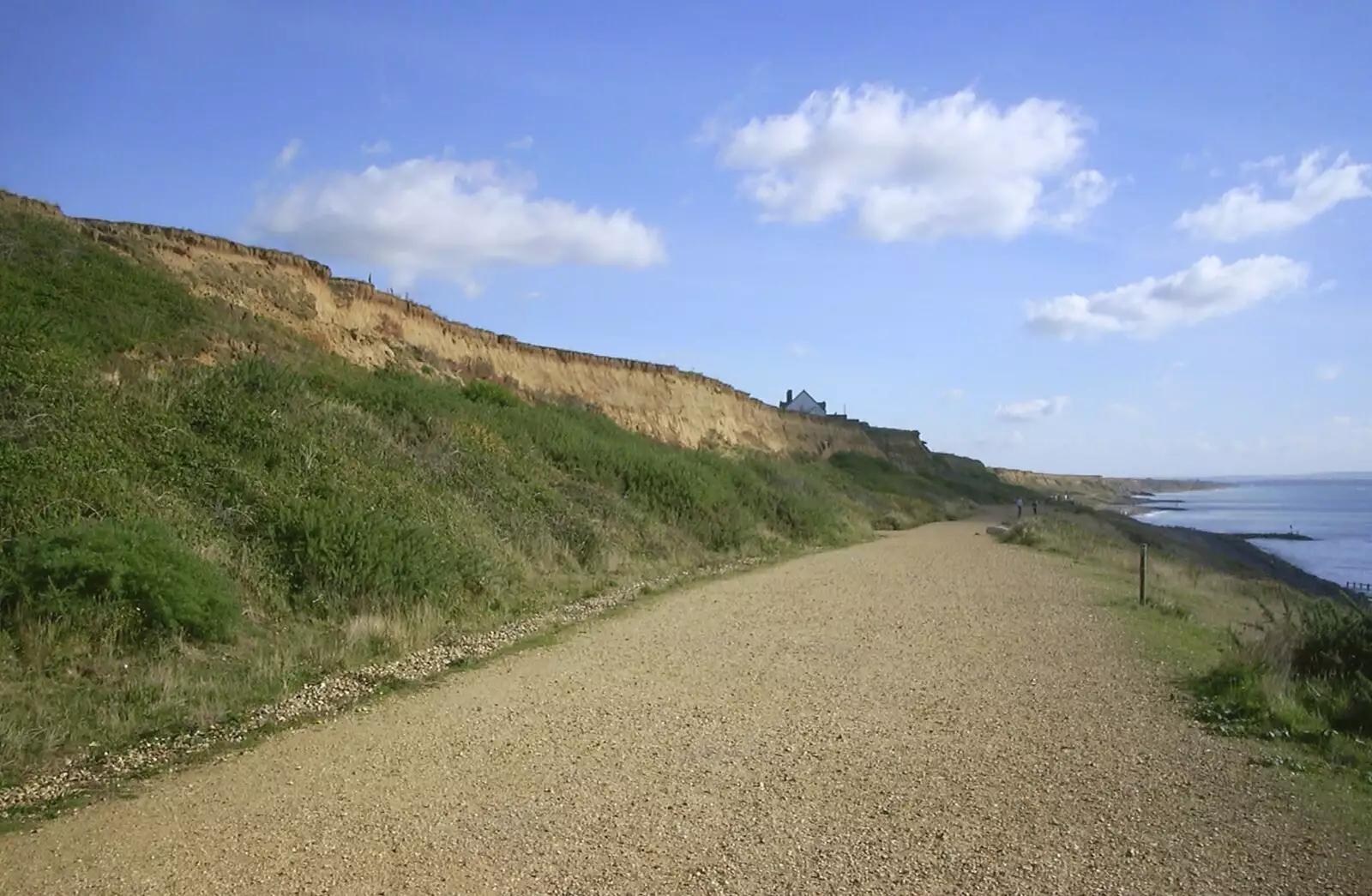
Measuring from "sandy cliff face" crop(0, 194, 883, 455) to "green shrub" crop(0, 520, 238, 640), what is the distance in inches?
554

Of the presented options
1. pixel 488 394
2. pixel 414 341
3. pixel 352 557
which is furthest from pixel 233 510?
pixel 414 341

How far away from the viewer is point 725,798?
21.5 ft

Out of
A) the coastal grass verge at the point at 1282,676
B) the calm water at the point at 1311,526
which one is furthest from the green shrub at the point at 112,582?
the calm water at the point at 1311,526

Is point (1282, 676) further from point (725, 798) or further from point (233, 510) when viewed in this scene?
point (233, 510)

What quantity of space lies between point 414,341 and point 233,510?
19445 mm

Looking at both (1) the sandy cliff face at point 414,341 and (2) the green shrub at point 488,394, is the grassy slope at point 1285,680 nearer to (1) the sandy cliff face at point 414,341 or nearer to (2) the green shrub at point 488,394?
(2) the green shrub at point 488,394

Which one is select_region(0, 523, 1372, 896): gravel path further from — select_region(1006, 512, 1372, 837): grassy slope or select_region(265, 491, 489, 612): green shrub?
select_region(265, 491, 489, 612): green shrub

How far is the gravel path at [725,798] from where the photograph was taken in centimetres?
536

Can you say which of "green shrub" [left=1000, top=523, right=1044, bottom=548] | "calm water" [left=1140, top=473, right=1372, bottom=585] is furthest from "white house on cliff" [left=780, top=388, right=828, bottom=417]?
"green shrub" [left=1000, top=523, right=1044, bottom=548]

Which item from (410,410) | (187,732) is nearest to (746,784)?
(187,732)

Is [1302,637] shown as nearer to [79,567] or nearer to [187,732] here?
[187,732]

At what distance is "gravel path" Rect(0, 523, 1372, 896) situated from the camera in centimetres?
536

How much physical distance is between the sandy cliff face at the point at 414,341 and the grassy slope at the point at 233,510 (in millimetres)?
2659

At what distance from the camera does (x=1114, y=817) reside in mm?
6203
